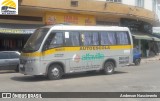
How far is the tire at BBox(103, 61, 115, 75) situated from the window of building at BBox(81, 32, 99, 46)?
1.45 meters

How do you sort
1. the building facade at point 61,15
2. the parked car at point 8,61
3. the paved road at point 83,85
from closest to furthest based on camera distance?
the paved road at point 83,85, the parked car at point 8,61, the building facade at point 61,15

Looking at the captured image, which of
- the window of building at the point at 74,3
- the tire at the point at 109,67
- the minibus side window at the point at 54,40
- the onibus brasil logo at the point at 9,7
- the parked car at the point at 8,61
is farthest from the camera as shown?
the window of building at the point at 74,3

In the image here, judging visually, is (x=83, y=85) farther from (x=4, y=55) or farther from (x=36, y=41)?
(x=4, y=55)

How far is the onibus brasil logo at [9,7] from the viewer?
92.0 feet

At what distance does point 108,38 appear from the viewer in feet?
70.9

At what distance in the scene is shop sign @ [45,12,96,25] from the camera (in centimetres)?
3140

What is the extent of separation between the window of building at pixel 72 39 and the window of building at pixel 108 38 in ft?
6.07

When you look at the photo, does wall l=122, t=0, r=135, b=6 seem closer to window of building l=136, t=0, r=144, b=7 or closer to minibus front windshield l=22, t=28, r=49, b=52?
window of building l=136, t=0, r=144, b=7

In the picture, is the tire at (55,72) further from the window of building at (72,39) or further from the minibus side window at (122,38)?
the minibus side window at (122,38)

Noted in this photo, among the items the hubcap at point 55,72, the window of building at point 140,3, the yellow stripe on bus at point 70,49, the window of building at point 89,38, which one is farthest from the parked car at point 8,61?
the window of building at point 140,3

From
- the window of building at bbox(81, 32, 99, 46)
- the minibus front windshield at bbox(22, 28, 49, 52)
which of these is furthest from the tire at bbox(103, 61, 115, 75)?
the minibus front windshield at bbox(22, 28, 49, 52)

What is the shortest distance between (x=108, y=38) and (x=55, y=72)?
13.6 ft

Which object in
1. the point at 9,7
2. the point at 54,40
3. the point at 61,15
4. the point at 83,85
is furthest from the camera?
the point at 61,15

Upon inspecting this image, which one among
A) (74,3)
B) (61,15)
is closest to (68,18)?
(61,15)
